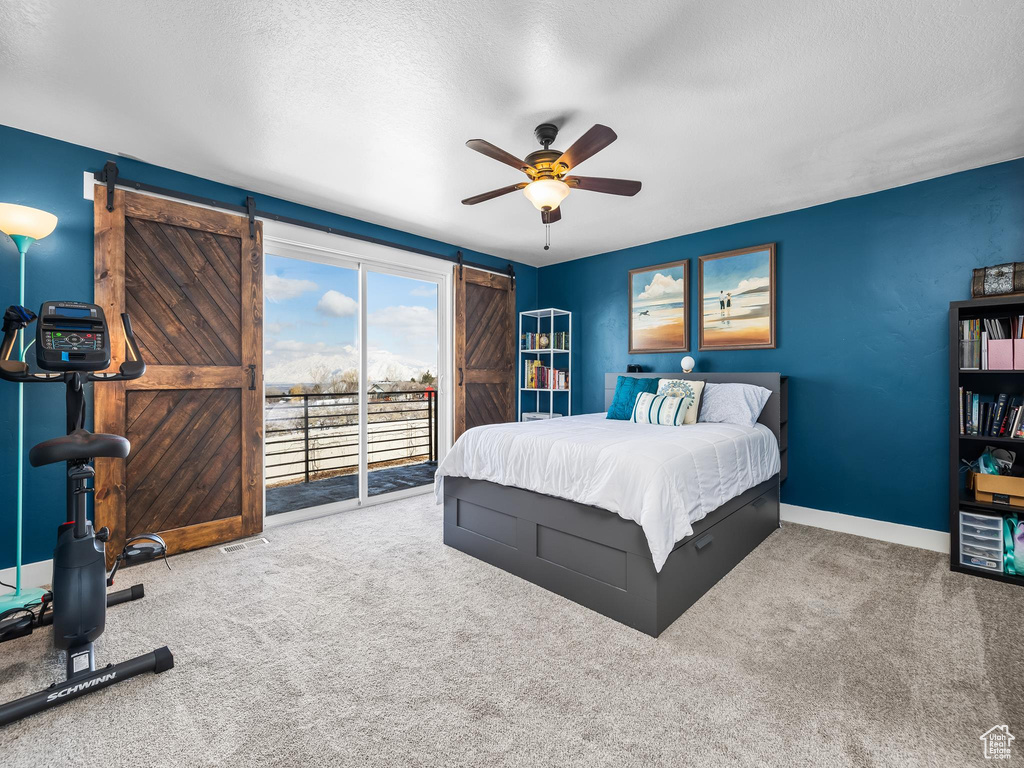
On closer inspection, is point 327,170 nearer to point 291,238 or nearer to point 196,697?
point 291,238

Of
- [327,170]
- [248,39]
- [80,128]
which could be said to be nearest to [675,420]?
[327,170]

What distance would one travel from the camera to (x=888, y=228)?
3.41 meters

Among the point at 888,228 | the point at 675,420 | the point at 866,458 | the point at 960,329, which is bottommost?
the point at 866,458

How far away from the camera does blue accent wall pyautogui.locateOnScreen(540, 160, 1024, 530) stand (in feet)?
10.3

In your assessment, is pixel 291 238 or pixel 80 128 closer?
pixel 80 128

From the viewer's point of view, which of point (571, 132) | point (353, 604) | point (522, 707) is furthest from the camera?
point (571, 132)

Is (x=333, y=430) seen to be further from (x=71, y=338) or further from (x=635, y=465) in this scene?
(x=635, y=465)

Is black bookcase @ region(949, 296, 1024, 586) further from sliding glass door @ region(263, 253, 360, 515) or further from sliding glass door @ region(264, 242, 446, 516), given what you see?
sliding glass door @ region(263, 253, 360, 515)

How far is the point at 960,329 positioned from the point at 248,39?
4277mm

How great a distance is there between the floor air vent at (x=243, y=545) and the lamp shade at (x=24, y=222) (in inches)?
85.5

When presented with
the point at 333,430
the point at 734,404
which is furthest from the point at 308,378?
the point at 734,404

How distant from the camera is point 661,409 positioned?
358cm

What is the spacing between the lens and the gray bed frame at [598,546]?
2.19 meters

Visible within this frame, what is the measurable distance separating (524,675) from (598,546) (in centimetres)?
73
